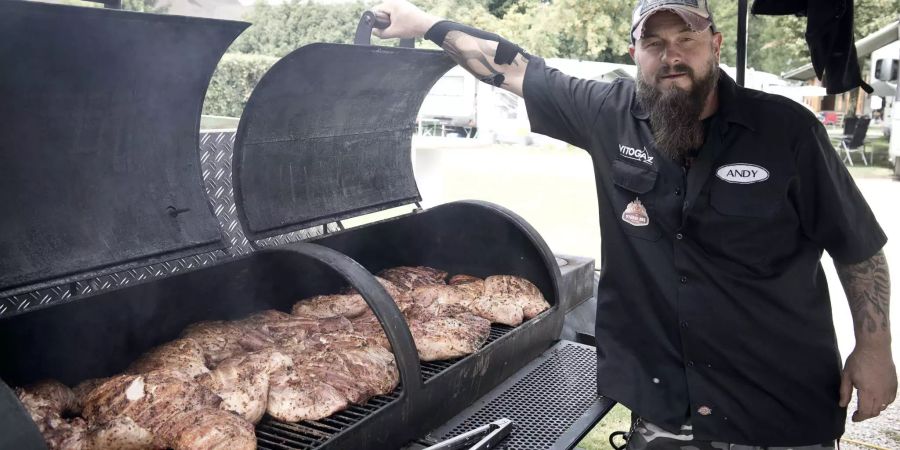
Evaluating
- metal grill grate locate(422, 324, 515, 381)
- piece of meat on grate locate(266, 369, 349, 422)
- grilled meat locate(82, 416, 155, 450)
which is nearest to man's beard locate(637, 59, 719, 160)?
metal grill grate locate(422, 324, 515, 381)

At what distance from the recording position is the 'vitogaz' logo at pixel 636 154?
281 centimetres

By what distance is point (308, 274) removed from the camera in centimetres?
357

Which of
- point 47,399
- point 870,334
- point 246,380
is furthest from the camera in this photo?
point 870,334

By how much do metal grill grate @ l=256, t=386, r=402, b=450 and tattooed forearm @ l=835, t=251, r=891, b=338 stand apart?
176 cm

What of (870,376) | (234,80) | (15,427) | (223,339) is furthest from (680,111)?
(234,80)

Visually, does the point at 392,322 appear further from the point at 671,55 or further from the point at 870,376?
the point at 870,376

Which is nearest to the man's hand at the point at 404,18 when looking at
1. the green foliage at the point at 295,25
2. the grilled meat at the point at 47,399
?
the grilled meat at the point at 47,399

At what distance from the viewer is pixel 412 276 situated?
3.92 meters

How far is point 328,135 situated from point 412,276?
864 mm

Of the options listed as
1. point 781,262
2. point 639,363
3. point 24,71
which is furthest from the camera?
point 639,363

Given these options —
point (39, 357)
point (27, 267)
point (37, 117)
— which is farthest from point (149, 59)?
point (39, 357)

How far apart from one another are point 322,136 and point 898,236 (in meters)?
10.1

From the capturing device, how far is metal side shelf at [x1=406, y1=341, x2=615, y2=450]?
8.79 feet

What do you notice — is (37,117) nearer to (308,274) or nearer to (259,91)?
(259,91)
